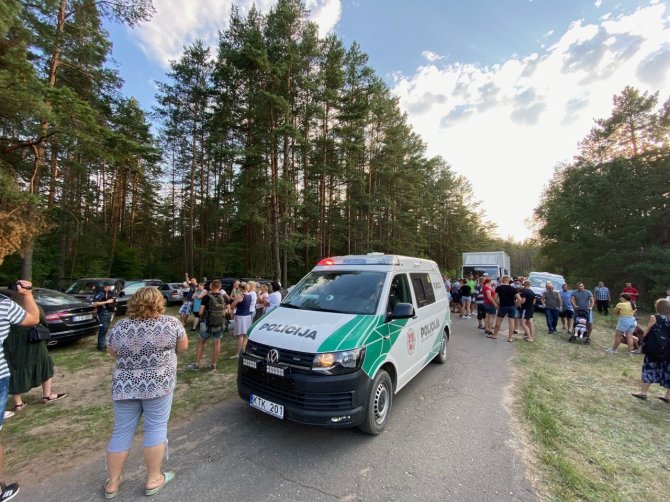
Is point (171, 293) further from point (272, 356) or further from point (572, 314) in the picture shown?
point (572, 314)

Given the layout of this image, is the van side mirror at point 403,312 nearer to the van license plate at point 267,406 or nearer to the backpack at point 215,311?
the van license plate at point 267,406

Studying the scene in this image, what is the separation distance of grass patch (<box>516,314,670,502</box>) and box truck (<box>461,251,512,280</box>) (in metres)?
10.9

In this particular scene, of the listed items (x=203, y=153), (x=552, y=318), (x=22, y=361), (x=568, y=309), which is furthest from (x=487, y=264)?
(x=203, y=153)

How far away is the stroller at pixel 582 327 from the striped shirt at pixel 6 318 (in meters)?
12.3

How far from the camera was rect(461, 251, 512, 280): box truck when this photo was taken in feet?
57.9

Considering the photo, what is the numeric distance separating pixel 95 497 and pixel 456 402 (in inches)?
172

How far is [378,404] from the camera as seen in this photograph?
352cm

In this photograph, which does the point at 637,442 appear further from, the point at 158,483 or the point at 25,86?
the point at 25,86

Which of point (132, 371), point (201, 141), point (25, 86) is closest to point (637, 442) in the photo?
point (132, 371)

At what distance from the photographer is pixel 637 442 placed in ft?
12.1

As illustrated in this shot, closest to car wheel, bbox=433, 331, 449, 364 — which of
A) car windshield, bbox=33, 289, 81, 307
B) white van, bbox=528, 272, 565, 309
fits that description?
car windshield, bbox=33, 289, 81, 307

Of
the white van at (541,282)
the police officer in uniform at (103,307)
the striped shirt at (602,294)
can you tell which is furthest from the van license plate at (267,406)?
the striped shirt at (602,294)

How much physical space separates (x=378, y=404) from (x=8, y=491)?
3515mm

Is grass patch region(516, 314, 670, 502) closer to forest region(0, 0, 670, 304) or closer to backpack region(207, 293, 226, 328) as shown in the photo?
backpack region(207, 293, 226, 328)
